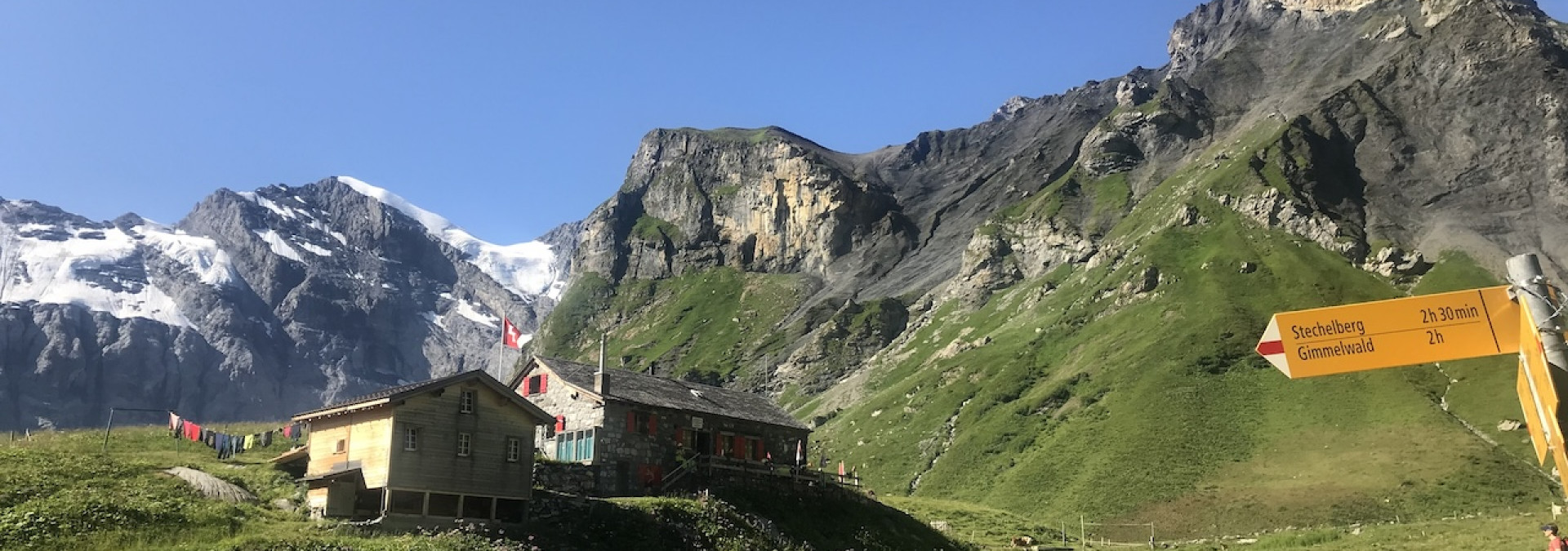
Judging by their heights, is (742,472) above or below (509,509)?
above

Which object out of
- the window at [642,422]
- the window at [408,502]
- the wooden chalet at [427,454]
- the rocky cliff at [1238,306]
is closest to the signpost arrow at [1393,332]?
the wooden chalet at [427,454]

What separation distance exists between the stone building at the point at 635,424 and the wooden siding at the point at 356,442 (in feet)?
32.3

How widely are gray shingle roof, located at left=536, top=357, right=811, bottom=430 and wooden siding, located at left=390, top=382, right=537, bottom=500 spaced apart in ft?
30.8

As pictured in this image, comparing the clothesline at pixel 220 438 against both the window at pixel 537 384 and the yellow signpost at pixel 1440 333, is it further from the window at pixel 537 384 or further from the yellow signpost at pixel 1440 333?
the yellow signpost at pixel 1440 333

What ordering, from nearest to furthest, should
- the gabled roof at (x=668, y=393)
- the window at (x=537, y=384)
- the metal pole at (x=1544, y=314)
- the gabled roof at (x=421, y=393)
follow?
1. the metal pole at (x=1544, y=314)
2. the gabled roof at (x=421, y=393)
3. the gabled roof at (x=668, y=393)
4. the window at (x=537, y=384)

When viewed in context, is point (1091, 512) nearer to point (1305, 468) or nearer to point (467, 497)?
point (1305, 468)

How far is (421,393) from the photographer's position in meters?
42.4

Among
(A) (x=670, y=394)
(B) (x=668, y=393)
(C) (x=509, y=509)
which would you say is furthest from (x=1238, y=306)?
(C) (x=509, y=509)

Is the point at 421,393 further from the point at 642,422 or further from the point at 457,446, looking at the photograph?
the point at 642,422

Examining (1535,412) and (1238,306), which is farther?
(1238,306)

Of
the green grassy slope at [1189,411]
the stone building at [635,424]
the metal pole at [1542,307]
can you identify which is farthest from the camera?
the green grassy slope at [1189,411]

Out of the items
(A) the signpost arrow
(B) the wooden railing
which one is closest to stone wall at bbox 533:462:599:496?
(B) the wooden railing

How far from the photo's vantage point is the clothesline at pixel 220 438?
52.1 meters

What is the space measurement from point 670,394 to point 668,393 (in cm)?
15
